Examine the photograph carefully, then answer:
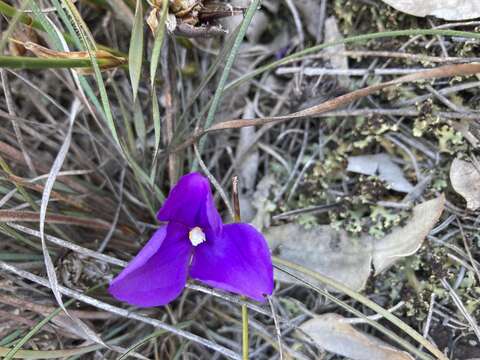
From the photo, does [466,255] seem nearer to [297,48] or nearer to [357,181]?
[357,181]

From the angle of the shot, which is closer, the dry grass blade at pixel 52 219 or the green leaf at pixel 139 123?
the dry grass blade at pixel 52 219

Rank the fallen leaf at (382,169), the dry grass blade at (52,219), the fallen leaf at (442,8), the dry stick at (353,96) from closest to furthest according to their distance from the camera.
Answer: the dry stick at (353,96) < the dry grass blade at (52,219) < the fallen leaf at (442,8) < the fallen leaf at (382,169)

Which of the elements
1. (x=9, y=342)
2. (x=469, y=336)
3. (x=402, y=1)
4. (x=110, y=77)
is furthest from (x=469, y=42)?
(x=9, y=342)

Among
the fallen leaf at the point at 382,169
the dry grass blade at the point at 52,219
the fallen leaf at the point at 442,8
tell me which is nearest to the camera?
the dry grass blade at the point at 52,219

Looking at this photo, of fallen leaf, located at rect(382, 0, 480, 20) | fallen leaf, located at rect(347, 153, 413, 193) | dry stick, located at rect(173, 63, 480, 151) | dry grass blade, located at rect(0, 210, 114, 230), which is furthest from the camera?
fallen leaf, located at rect(347, 153, 413, 193)

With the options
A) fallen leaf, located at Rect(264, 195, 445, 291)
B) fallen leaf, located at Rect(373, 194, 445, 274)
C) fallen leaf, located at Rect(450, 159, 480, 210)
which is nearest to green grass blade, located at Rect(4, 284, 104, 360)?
fallen leaf, located at Rect(264, 195, 445, 291)

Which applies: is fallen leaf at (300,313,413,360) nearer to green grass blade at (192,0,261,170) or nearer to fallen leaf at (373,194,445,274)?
fallen leaf at (373,194,445,274)

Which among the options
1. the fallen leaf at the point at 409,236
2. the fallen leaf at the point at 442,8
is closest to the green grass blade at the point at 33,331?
the fallen leaf at the point at 409,236

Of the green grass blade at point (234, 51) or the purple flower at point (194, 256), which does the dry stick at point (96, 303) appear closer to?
the purple flower at point (194, 256)
